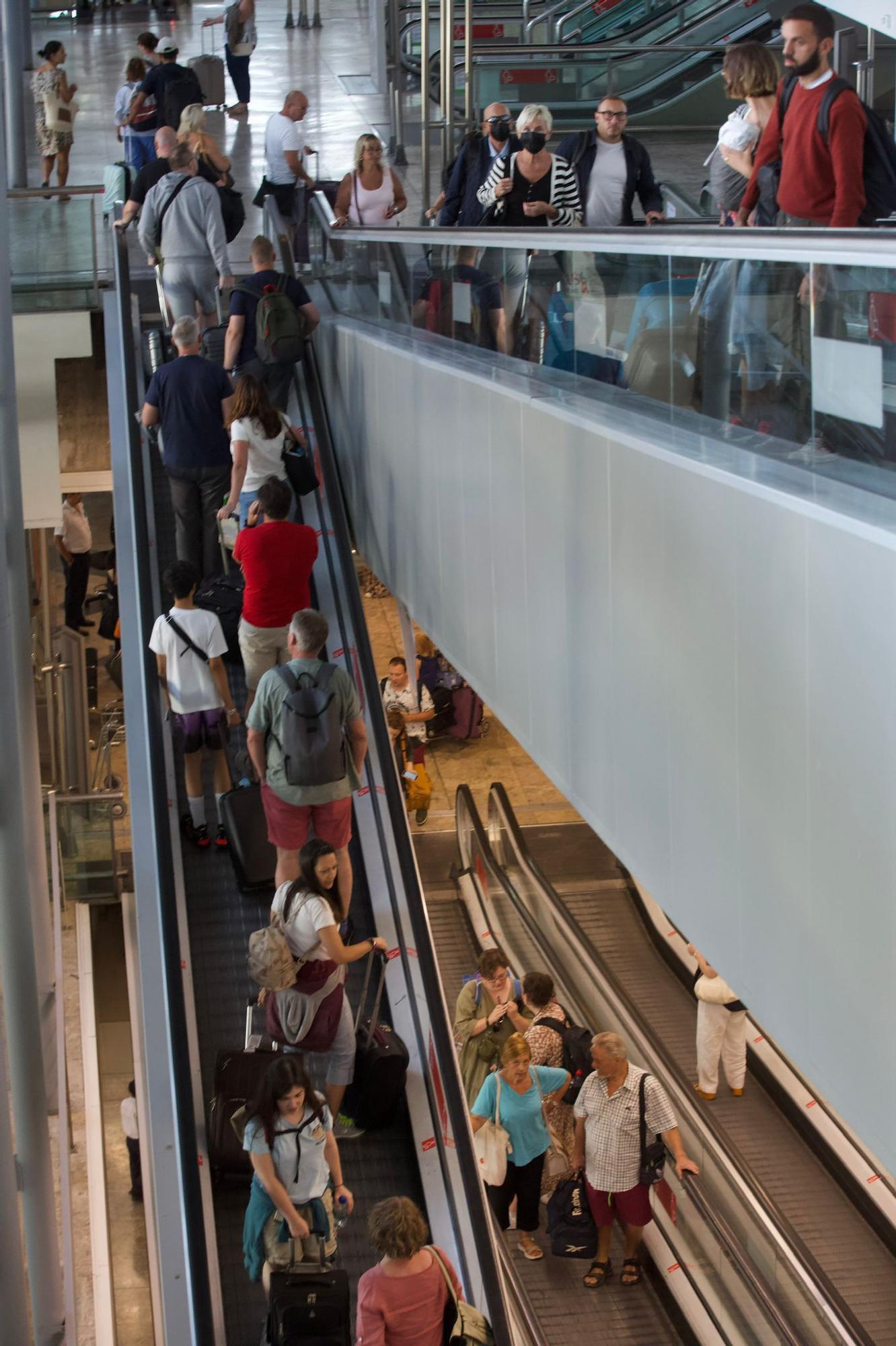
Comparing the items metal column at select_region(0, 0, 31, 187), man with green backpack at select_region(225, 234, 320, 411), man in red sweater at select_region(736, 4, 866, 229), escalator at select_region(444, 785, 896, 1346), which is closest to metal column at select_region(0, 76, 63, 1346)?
man with green backpack at select_region(225, 234, 320, 411)

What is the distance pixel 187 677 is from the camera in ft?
24.6

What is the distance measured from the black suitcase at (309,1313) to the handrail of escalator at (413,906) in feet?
2.19

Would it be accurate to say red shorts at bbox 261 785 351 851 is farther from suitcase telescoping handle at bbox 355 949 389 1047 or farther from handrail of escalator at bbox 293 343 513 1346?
handrail of escalator at bbox 293 343 513 1346

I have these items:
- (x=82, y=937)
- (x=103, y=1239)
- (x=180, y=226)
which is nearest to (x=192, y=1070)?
(x=180, y=226)

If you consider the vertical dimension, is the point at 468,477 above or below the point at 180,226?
below

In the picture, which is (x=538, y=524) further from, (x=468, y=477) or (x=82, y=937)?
(x=82, y=937)

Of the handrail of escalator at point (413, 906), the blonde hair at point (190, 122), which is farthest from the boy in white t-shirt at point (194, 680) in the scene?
the blonde hair at point (190, 122)

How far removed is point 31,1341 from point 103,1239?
518cm

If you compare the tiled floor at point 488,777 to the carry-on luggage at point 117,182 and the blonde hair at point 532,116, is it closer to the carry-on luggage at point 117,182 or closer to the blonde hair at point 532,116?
the carry-on luggage at point 117,182

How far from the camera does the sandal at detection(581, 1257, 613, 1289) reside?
29.0 feet

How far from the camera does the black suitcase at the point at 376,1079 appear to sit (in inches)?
258

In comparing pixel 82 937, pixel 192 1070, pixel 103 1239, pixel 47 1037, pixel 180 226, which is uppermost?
pixel 180 226

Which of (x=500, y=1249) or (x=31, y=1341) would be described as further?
(x=500, y=1249)

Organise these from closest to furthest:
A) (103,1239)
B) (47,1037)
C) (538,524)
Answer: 1. (538,524)
2. (47,1037)
3. (103,1239)
